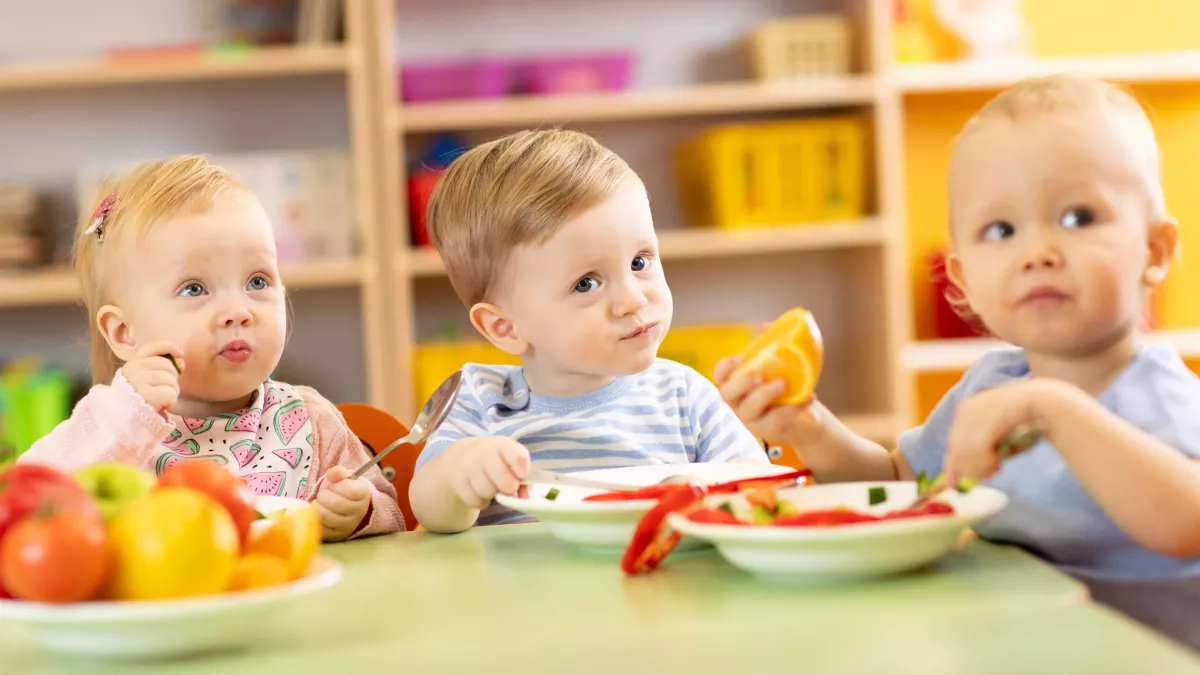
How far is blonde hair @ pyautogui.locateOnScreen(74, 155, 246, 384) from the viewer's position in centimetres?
131

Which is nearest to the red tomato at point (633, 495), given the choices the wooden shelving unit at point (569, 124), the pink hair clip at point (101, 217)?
the pink hair clip at point (101, 217)

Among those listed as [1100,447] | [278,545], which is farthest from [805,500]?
[278,545]

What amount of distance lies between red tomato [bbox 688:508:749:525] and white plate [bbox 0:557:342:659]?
256mm

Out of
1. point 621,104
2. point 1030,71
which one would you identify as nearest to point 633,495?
point 621,104

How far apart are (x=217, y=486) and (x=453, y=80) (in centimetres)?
247

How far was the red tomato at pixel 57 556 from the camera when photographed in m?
0.69

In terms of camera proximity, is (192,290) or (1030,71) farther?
(1030,71)

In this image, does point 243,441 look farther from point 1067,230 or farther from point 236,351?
point 1067,230

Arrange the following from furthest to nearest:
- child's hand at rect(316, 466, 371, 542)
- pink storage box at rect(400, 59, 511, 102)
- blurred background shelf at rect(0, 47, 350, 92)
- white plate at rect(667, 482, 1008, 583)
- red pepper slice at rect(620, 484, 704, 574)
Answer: pink storage box at rect(400, 59, 511, 102) < blurred background shelf at rect(0, 47, 350, 92) < child's hand at rect(316, 466, 371, 542) < red pepper slice at rect(620, 484, 704, 574) < white plate at rect(667, 482, 1008, 583)

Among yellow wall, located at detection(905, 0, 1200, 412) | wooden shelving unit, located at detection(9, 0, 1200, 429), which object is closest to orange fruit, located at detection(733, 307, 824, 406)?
wooden shelving unit, located at detection(9, 0, 1200, 429)

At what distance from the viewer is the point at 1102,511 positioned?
39.1 inches

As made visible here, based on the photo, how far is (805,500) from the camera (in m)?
1.00

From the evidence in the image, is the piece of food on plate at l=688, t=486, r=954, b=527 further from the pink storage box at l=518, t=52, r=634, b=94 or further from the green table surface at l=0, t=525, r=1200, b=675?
the pink storage box at l=518, t=52, r=634, b=94

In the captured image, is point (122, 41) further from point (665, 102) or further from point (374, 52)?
point (665, 102)
